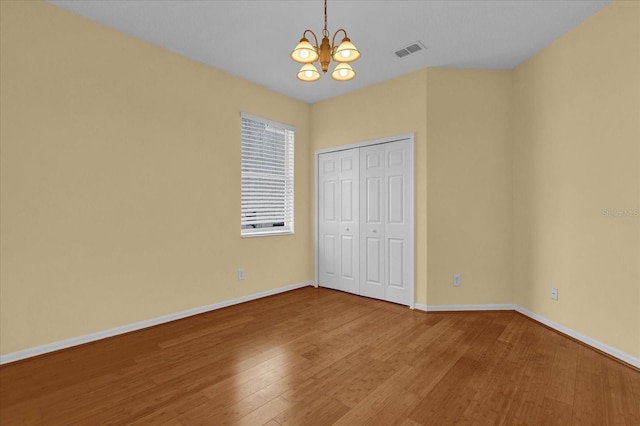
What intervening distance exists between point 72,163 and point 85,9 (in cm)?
140

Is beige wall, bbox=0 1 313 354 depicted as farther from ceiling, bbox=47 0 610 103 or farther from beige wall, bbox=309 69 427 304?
beige wall, bbox=309 69 427 304

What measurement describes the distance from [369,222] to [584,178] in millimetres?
2420

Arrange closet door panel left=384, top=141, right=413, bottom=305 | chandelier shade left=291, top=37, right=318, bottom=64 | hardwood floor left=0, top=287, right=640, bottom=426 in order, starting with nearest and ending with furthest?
hardwood floor left=0, top=287, right=640, bottom=426 → chandelier shade left=291, top=37, right=318, bottom=64 → closet door panel left=384, top=141, right=413, bottom=305

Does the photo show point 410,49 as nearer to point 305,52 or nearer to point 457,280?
point 305,52

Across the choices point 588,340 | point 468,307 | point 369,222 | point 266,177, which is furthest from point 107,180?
point 588,340

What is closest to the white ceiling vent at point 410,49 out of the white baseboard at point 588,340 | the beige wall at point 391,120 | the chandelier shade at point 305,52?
the beige wall at point 391,120

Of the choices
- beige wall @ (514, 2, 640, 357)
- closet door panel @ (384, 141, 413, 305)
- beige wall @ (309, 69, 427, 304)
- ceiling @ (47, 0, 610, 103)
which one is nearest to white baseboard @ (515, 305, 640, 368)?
beige wall @ (514, 2, 640, 357)

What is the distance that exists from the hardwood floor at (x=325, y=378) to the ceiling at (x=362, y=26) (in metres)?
3.07

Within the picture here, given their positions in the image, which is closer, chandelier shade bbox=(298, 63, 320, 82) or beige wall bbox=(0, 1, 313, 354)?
chandelier shade bbox=(298, 63, 320, 82)

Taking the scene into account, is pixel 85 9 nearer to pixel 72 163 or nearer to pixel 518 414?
pixel 72 163

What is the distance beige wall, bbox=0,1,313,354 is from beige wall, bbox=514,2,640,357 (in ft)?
11.8

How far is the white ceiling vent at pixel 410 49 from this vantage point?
333 centimetres

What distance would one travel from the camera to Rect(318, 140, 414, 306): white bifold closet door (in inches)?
161

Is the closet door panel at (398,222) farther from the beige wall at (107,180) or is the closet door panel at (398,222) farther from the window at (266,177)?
the beige wall at (107,180)
